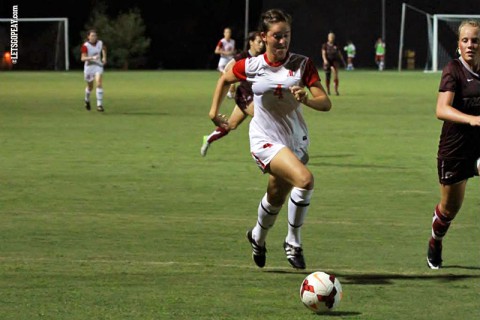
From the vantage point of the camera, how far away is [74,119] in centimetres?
2716

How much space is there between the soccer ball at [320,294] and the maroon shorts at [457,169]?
179 cm

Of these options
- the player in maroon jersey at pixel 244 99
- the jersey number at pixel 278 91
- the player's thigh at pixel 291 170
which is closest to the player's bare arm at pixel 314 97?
the jersey number at pixel 278 91

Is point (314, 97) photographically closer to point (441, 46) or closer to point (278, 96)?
point (278, 96)

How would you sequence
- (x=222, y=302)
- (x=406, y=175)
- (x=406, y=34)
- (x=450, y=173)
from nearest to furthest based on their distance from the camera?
(x=222, y=302) < (x=450, y=173) < (x=406, y=175) < (x=406, y=34)

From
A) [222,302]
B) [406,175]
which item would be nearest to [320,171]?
[406,175]

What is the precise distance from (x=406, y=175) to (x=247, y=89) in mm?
2587

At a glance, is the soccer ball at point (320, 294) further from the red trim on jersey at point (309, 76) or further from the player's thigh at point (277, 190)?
the red trim on jersey at point (309, 76)

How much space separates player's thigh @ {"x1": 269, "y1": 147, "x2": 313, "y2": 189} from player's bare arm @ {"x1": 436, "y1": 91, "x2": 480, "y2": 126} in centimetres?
106

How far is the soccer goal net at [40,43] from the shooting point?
64.4 metres

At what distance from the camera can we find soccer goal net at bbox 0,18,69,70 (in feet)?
211

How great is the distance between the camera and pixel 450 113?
27.0 ft

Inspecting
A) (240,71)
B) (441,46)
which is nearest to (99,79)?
(240,71)

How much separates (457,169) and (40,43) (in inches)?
2356

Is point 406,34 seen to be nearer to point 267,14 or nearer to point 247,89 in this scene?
point 247,89
